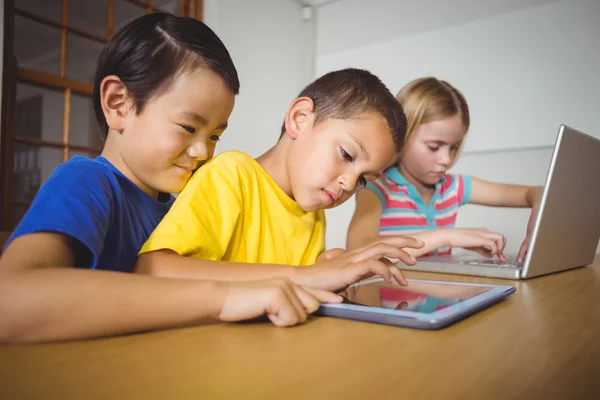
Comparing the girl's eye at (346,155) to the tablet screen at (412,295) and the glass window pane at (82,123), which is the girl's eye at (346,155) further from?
the glass window pane at (82,123)

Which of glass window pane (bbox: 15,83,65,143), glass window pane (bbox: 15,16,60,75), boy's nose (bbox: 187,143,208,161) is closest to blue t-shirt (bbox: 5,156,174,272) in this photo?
boy's nose (bbox: 187,143,208,161)

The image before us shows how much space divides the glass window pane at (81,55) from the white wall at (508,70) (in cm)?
199

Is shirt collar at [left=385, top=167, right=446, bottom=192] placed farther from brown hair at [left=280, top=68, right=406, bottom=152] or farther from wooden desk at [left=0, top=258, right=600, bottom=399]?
wooden desk at [left=0, top=258, right=600, bottom=399]

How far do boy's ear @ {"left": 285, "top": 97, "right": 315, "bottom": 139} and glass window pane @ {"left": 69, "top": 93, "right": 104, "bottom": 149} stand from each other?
2.14 metres

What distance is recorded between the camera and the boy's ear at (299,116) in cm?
88

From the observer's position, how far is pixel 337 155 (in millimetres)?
812

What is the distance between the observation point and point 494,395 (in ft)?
0.88

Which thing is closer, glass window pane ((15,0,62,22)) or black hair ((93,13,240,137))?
black hair ((93,13,240,137))

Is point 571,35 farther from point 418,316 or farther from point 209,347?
point 209,347

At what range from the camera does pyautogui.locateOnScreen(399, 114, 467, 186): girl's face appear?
1.45m

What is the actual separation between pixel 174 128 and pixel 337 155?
296mm

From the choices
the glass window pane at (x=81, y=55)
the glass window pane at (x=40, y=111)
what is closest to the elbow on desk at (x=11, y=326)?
the glass window pane at (x=40, y=111)

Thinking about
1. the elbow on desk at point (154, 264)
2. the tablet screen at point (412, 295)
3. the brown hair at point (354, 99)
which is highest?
the brown hair at point (354, 99)

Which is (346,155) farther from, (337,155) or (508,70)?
(508,70)
